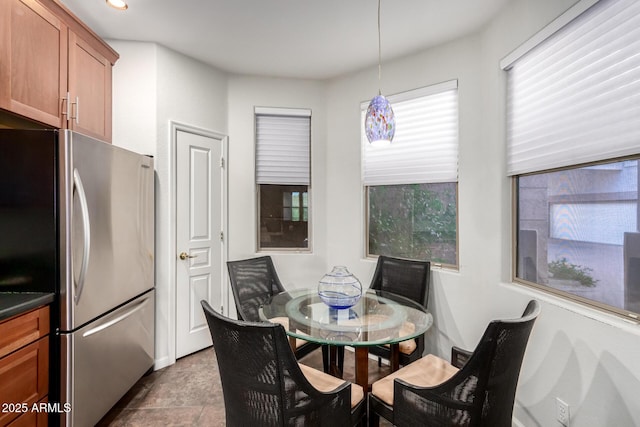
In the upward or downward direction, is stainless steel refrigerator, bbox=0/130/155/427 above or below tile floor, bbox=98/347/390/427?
above

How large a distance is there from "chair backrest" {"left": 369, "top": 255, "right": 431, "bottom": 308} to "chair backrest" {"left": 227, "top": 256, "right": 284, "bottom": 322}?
2.94 ft

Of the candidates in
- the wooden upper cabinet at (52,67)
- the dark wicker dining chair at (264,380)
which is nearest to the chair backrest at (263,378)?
the dark wicker dining chair at (264,380)

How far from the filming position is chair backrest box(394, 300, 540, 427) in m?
1.14

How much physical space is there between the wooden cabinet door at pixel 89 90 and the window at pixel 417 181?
2.25 meters

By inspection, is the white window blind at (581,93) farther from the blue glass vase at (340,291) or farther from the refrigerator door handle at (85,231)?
the refrigerator door handle at (85,231)

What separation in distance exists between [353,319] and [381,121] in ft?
3.86

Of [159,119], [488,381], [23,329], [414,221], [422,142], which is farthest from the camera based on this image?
[414,221]

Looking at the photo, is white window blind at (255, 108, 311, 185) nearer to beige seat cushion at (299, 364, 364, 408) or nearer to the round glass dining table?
the round glass dining table

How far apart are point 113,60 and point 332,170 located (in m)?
2.14

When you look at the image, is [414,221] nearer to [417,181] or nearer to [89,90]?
[417,181]

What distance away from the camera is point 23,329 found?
1.47 m

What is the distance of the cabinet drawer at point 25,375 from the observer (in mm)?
1366

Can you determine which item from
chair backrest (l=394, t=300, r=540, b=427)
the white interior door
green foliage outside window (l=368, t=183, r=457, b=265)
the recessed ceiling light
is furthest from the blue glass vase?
the recessed ceiling light

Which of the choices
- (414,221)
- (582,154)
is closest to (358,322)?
(414,221)
